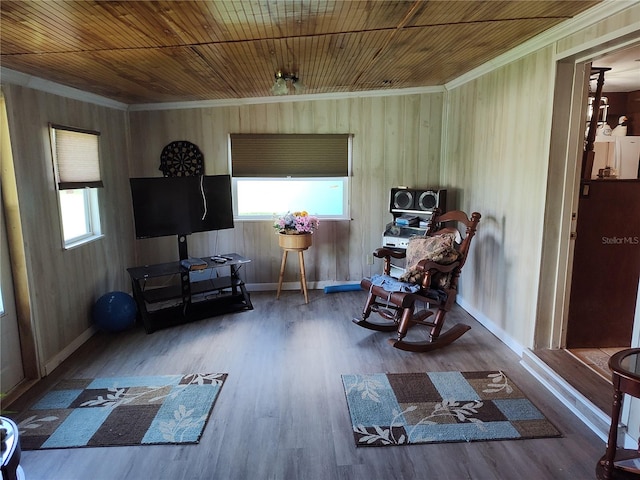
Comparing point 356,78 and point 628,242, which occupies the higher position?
point 356,78

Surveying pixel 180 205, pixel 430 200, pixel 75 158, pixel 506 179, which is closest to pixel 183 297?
pixel 180 205

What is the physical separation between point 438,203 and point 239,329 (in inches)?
90.6

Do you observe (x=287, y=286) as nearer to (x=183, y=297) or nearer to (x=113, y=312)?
(x=183, y=297)

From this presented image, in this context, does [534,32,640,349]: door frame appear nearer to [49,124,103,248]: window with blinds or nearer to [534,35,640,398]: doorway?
[534,35,640,398]: doorway

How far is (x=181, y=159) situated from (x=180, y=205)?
0.87 meters

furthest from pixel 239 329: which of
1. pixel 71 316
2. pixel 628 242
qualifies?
pixel 628 242

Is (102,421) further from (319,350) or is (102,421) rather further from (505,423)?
(505,423)

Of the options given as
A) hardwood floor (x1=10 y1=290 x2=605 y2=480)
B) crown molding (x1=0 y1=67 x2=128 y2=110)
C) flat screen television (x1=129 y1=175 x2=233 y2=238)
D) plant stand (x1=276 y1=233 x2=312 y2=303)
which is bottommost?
hardwood floor (x1=10 y1=290 x2=605 y2=480)

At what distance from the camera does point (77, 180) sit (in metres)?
3.54

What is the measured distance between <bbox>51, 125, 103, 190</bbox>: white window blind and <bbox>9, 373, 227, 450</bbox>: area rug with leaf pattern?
1.61 metres

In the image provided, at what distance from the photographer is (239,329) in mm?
3842

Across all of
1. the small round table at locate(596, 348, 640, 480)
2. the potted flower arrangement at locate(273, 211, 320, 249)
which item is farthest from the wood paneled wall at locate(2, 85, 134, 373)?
the small round table at locate(596, 348, 640, 480)

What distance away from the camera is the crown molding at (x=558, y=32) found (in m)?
2.21

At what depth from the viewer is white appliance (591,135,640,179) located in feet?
11.5
